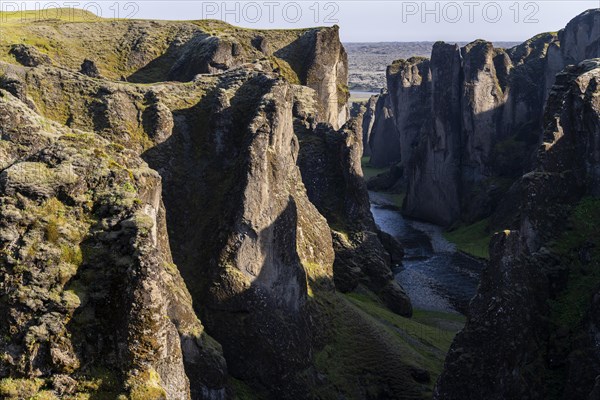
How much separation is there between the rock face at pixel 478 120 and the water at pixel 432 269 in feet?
24.9

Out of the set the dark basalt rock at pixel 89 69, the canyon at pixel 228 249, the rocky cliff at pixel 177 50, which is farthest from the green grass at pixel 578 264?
the dark basalt rock at pixel 89 69

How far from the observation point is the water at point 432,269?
8706cm

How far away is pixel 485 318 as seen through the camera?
1708 inches

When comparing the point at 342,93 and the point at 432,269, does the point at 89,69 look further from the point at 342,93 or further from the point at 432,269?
the point at 432,269

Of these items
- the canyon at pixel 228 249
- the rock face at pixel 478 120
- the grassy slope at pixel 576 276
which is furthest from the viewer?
the rock face at pixel 478 120

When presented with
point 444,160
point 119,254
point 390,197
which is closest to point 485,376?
point 119,254

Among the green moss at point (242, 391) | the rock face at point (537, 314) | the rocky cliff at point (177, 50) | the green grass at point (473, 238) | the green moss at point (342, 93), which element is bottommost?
the green grass at point (473, 238)

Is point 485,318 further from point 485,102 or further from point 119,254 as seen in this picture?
point 485,102

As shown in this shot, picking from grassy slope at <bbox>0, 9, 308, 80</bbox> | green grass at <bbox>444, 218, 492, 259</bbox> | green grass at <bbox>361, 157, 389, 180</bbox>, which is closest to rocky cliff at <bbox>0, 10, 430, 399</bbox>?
grassy slope at <bbox>0, 9, 308, 80</bbox>

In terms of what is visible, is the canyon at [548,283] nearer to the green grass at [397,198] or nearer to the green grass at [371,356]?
the green grass at [371,356]

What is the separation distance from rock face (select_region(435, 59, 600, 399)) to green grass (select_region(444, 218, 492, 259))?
5117 centimetres

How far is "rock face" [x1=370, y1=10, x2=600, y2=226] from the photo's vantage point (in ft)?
411

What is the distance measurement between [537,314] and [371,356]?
1534 centimetres

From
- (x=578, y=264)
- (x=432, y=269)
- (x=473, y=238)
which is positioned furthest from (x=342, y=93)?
(x=578, y=264)
